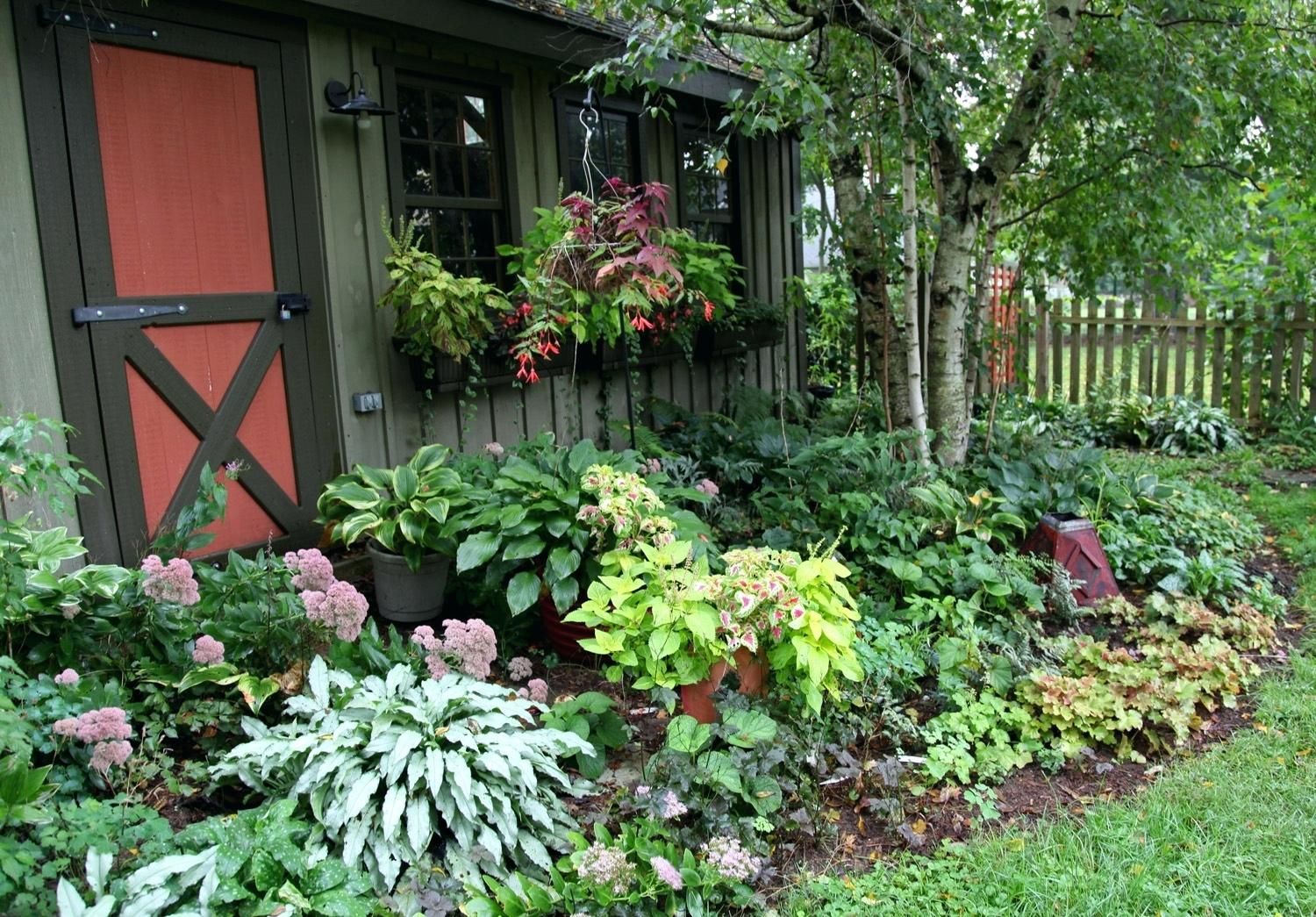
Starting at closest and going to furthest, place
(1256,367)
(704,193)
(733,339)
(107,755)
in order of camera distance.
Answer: (107,755) < (733,339) < (704,193) < (1256,367)

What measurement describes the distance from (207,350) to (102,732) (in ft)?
7.66

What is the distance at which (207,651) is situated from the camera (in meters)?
2.73

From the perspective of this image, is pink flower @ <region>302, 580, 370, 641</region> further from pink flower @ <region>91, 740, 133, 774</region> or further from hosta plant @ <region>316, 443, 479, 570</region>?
hosta plant @ <region>316, 443, 479, 570</region>

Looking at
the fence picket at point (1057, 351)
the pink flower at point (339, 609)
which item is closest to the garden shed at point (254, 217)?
the pink flower at point (339, 609)

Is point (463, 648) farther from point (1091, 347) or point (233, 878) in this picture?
point (1091, 347)

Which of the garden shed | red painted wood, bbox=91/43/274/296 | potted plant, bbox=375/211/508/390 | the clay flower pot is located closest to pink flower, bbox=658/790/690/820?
the clay flower pot

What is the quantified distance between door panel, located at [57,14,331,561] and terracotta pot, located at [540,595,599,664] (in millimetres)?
1490

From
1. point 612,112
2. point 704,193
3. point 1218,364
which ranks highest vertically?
point 612,112

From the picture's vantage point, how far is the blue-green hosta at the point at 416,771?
8.00 ft

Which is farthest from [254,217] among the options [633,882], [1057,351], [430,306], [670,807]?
[1057,351]

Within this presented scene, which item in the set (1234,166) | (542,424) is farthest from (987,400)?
(542,424)

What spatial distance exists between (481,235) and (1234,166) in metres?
4.57

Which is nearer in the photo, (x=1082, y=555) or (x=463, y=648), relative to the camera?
(x=463, y=648)

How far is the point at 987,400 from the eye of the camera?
24.1 feet
